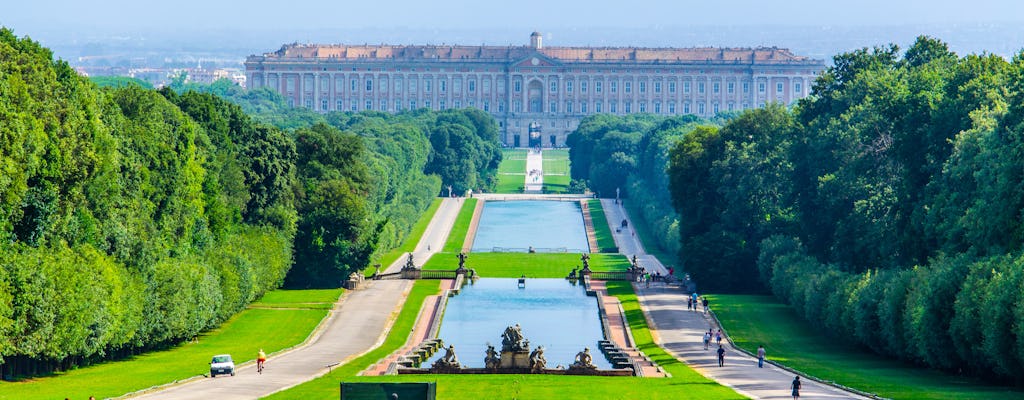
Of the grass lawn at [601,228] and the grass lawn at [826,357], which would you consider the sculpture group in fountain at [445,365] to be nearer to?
the grass lawn at [826,357]

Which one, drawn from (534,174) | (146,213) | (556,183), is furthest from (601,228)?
(534,174)

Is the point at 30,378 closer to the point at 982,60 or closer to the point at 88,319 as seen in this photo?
the point at 88,319

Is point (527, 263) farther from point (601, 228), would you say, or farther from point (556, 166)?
point (556, 166)

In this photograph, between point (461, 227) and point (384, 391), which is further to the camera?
point (461, 227)

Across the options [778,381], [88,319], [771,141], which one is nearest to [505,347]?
[778,381]

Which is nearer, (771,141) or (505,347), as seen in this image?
(505,347)

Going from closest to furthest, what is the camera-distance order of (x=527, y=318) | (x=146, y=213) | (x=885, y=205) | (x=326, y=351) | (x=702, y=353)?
(x=702, y=353)
(x=326, y=351)
(x=146, y=213)
(x=527, y=318)
(x=885, y=205)
